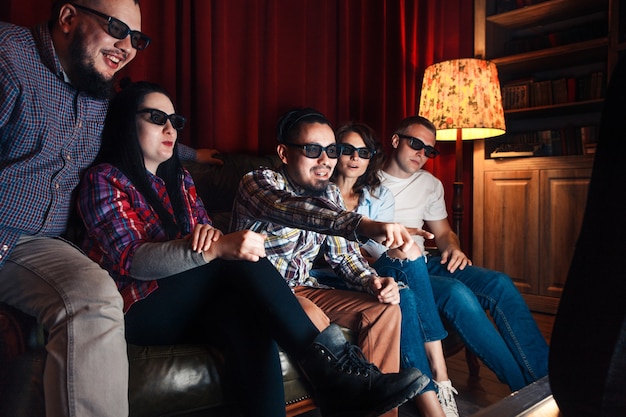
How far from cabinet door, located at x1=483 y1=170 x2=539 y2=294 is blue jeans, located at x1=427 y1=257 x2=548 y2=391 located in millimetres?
1394

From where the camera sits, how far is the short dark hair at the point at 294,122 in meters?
1.63

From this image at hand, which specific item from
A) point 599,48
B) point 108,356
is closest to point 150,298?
point 108,356

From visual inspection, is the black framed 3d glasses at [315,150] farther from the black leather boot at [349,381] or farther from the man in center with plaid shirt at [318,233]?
the black leather boot at [349,381]

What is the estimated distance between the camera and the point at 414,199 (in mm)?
2232

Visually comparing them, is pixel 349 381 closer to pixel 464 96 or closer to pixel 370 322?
pixel 370 322

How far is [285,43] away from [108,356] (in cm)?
200

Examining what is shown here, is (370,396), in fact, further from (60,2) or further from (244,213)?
(60,2)

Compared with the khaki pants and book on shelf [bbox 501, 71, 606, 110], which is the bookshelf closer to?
book on shelf [bbox 501, 71, 606, 110]

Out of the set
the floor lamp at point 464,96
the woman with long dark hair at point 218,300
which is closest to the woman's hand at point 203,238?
the woman with long dark hair at point 218,300

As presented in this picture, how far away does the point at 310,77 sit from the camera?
272 cm

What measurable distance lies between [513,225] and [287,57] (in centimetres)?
180

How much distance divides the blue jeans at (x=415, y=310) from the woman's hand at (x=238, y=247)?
1.94 ft

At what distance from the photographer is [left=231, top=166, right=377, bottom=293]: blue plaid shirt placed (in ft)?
3.96

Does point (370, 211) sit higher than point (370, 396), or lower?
higher
